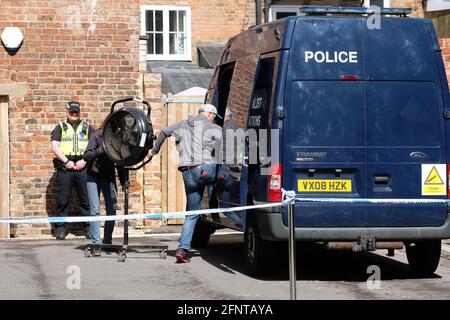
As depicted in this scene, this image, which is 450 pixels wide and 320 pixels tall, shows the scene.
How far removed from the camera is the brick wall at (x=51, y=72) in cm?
1662

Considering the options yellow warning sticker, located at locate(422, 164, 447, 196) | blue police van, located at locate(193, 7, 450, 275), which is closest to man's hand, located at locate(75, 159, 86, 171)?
blue police van, located at locate(193, 7, 450, 275)

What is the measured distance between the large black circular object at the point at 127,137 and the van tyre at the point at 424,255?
3.34 m

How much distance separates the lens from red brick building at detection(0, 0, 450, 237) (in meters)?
16.6

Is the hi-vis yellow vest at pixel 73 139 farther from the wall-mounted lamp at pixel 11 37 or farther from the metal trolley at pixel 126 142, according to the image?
the metal trolley at pixel 126 142

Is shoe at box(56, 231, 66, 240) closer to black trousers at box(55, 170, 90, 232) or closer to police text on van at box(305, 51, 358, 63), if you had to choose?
black trousers at box(55, 170, 90, 232)

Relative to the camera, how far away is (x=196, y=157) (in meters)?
12.9

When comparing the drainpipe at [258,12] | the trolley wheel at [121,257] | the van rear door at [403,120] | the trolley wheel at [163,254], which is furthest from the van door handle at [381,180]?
the drainpipe at [258,12]

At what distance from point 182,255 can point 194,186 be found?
2.62 ft

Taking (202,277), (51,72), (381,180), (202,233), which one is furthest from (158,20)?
(381,180)

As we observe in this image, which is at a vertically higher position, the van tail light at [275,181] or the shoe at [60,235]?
the van tail light at [275,181]

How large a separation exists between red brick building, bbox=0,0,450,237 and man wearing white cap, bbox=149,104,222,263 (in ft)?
14.0

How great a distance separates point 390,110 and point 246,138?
1.55 metres

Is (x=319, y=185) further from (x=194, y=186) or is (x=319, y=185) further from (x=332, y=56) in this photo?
(x=194, y=186)
